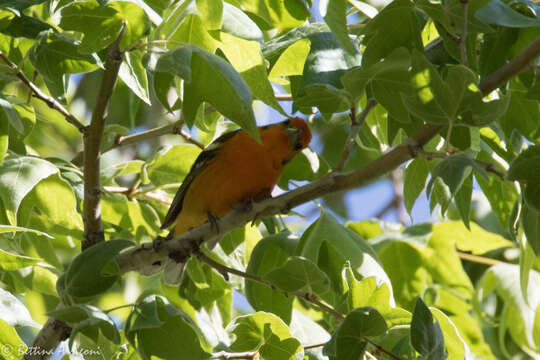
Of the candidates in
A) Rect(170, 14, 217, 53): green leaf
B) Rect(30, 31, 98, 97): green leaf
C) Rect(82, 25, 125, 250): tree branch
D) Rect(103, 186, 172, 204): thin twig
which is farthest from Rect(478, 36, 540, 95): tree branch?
Rect(103, 186, 172, 204): thin twig

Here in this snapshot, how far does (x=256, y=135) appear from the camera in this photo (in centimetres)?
221

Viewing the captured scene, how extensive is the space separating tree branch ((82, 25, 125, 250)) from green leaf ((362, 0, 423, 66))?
0.87 m

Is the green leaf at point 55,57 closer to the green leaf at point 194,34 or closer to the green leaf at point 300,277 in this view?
the green leaf at point 194,34

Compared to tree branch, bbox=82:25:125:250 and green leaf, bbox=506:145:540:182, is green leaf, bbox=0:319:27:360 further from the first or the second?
green leaf, bbox=506:145:540:182

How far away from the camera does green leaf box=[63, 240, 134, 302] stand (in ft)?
8.31

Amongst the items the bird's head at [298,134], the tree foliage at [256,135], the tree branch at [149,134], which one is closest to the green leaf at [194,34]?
the tree foliage at [256,135]

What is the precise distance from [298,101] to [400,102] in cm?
36

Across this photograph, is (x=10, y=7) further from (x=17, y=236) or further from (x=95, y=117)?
(x=17, y=236)

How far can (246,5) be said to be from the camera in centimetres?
278

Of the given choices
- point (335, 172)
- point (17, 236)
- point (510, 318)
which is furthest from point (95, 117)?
point (510, 318)

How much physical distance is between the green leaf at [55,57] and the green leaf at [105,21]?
0.36m

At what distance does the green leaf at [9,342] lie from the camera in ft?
8.80

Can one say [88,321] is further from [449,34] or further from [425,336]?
[449,34]

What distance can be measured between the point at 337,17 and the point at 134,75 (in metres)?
0.86
